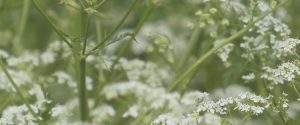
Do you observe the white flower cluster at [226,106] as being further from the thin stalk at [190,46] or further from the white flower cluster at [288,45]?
the thin stalk at [190,46]

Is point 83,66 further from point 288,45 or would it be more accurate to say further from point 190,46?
point 190,46

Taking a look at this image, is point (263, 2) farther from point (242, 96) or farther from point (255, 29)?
point (242, 96)

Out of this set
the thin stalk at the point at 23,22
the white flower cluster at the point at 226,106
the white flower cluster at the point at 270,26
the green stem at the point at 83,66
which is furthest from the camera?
the thin stalk at the point at 23,22

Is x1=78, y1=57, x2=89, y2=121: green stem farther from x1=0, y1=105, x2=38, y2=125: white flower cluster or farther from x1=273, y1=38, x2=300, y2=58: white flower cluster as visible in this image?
x1=273, y1=38, x2=300, y2=58: white flower cluster

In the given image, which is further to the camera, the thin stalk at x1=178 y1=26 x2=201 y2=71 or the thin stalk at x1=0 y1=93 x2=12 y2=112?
the thin stalk at x1=178 y1=26 x2=201 y2=71

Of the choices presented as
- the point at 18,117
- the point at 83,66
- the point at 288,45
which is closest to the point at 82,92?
the point at 83,66

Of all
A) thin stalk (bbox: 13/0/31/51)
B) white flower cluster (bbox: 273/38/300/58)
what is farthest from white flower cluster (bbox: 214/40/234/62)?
thin stalk (bbox: 13/0/31/51)

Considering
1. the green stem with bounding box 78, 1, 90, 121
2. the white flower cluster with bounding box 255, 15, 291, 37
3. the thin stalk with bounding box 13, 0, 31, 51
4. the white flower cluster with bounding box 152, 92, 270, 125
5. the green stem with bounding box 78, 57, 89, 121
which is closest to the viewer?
the white flower cluster with bounding box 152, 92, 270, 125

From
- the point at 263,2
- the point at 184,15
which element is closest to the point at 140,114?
the point at 263,2

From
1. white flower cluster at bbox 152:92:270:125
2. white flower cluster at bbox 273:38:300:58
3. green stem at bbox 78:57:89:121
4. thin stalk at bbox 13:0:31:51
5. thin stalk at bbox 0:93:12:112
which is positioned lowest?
white flower cluster at bbox 152:92:270:125

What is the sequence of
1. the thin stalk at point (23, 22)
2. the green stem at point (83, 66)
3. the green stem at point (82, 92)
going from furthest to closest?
the thin stalk at point (23, 22) < the green stem at point (82, 92) < the green stem at point (83, 66)

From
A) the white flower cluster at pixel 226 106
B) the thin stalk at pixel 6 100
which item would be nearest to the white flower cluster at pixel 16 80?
the thin stalk at pixel 6 100

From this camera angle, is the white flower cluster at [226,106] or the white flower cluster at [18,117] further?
the white flower cluster at [18,117]
